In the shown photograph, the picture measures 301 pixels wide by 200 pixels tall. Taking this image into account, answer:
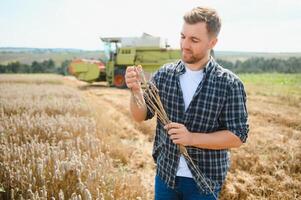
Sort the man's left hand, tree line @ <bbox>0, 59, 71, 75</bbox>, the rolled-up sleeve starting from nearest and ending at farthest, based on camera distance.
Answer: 1. the man's left hand
2. the rolled-up sleeve
3. tree line @ <bbox>0, 59, 71, 75</bbox>

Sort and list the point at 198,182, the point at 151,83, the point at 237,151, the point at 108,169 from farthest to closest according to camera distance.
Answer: the point at 237,151, the point at 108,169, the point at 151,83, the point at 198,182

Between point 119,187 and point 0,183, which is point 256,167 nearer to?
point 119,187

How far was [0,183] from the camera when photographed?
3.52 meters

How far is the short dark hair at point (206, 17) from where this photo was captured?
218cm

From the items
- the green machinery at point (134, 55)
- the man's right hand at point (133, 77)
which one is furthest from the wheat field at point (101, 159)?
the green machinery at point (134, 55)

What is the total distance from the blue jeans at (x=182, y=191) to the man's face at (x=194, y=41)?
2.31 ft

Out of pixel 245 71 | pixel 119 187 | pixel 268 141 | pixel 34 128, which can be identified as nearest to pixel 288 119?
pixel 268 141

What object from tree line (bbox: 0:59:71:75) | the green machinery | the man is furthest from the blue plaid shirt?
tree line (bbox: 0:59:71:75)

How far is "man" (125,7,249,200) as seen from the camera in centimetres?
220

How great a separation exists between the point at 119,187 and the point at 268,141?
14.0 ft

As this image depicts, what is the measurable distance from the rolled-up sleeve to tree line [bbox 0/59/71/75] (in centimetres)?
5617

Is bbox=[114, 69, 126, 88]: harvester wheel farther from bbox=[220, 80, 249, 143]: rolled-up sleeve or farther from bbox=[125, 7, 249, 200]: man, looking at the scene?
bbox=[220, 80, 249, 143]: rolled-up sleeve

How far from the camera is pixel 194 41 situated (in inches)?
86.8

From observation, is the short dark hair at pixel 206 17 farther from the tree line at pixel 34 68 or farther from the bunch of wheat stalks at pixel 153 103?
the tree line at pixel 34 68
